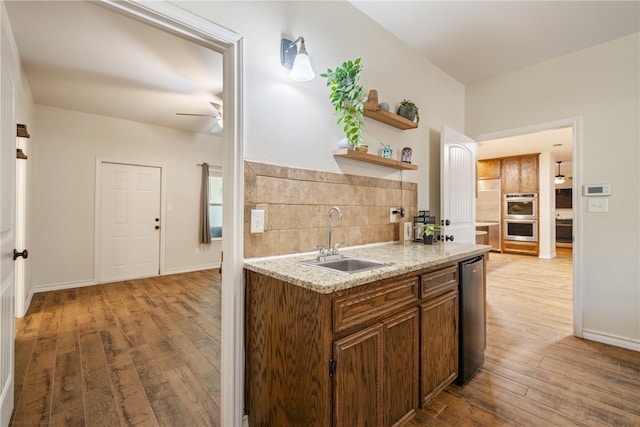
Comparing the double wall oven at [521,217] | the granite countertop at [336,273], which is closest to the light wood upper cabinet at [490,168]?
the double wall oven at [521,217]

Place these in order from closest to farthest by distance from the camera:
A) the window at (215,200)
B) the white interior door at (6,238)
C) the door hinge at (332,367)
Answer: the door hinge at (332,367)
the white interior door at (6,238)
the window at (215,200)

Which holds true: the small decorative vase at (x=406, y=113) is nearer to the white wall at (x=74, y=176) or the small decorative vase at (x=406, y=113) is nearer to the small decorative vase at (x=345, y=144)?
the small decorative vase at (x=345, y=144)

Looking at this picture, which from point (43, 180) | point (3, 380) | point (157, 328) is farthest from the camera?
point (43, 180)

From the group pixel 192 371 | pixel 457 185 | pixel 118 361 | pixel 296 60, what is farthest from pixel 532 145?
pixel 118 361

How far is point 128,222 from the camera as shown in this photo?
15.9ft

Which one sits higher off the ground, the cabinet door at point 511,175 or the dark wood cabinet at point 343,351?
the cabinet door at point 511,175

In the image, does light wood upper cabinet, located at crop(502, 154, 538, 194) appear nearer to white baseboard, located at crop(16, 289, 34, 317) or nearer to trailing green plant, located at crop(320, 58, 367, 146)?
trailing green plant, located at crop(320, 58, 367, 146)

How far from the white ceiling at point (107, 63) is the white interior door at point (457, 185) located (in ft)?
8.08

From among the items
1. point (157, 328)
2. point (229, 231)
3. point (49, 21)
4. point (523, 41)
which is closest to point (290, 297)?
point (229, 231)

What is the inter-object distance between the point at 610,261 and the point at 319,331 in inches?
120

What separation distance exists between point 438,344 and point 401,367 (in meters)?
0.41

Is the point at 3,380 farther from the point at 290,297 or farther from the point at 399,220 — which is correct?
the point at 399,220

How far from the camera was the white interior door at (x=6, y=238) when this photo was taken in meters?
A: 1.38

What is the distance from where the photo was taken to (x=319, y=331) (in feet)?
3.74
